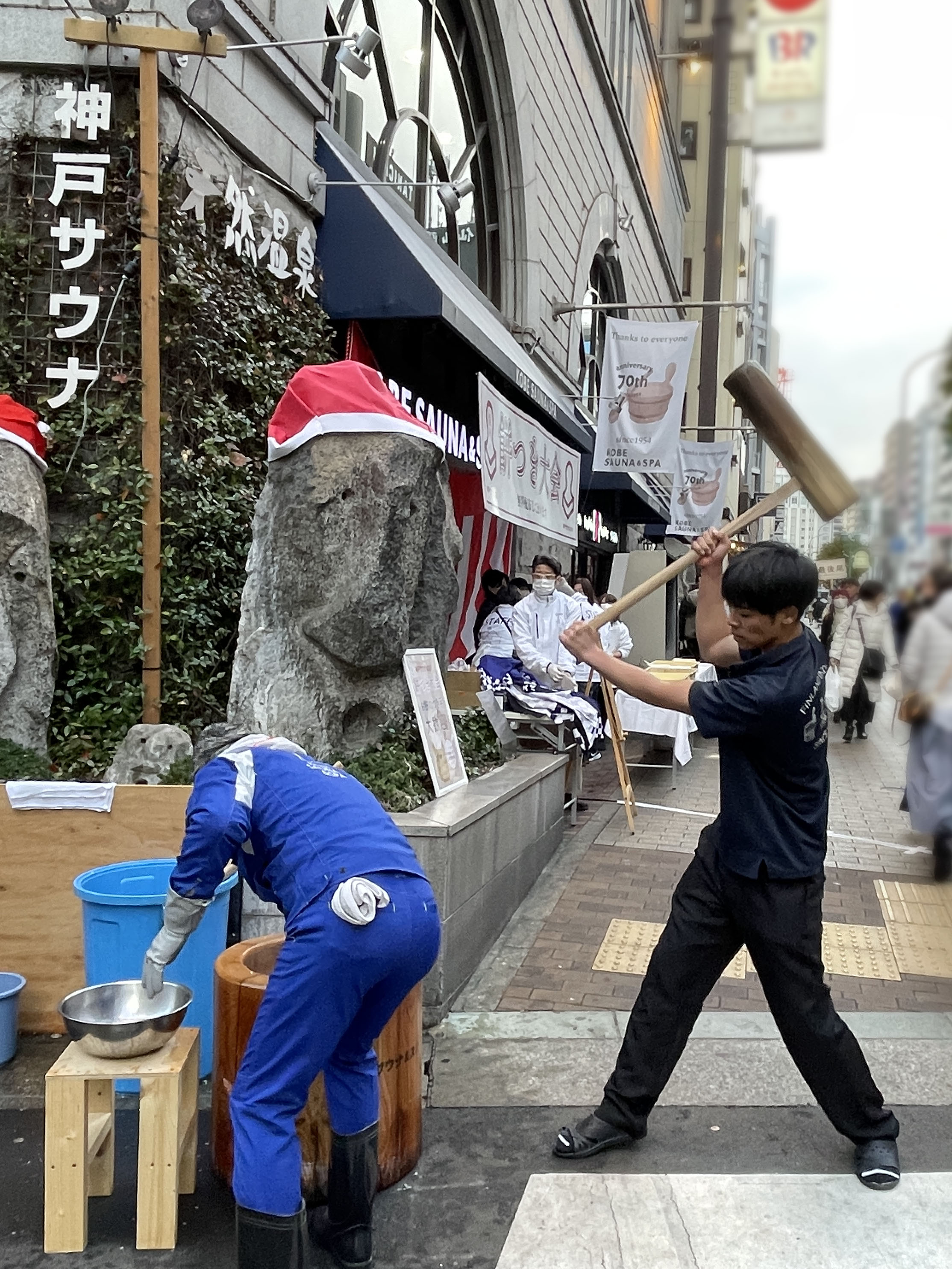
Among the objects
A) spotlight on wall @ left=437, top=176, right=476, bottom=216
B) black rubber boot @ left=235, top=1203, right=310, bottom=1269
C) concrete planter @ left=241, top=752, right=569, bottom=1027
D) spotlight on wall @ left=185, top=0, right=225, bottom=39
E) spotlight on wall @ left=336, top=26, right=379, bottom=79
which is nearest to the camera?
black rubber boot @ left=235, top=1203, right=310, bottom=1269

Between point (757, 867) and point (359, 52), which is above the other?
point (359, 52)

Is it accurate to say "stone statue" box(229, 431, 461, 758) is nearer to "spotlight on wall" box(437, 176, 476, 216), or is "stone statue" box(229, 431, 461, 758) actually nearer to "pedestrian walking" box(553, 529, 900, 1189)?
"pedestrian walking" box(553, 529, 900, 1189)

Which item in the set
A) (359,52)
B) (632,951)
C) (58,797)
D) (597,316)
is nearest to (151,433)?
(58,797)

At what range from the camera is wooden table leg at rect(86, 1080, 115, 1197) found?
311 cm

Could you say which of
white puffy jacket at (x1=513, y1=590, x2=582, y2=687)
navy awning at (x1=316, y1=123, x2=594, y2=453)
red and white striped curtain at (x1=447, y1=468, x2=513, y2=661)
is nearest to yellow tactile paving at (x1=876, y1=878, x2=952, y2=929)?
white puffy jacket at (x1=513, y1=590, x2=582, y2=687)

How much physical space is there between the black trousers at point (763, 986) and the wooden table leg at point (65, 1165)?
5.31 feet

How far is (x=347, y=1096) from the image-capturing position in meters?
3.01

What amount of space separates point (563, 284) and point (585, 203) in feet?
7.91

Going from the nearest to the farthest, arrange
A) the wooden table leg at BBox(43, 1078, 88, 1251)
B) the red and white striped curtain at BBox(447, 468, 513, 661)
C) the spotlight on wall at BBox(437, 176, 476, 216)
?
the wooden table leg at BBox(43, 1078, 88, 1251) < the spotlight on wall at BBox(437, 176, 476, 216) < the red and white striped curtain at BBox(447, 468, 513, 661)

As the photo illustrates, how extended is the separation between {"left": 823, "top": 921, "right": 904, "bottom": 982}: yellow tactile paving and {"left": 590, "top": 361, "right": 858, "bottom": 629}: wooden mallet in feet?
9.29

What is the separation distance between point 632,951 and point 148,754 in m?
2.66

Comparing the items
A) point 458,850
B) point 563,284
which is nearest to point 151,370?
point 458,850

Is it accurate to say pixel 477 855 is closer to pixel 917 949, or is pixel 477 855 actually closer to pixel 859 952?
pixel 859 952

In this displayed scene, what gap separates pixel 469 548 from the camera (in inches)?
484
